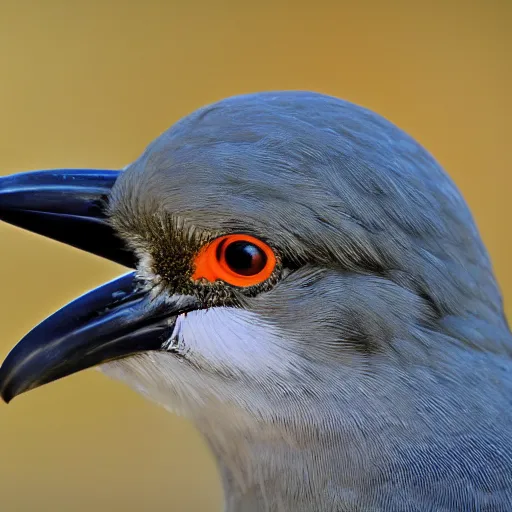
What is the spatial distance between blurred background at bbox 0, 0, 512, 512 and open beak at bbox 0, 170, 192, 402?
5.67 metres

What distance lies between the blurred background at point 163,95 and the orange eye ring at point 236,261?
5966mm

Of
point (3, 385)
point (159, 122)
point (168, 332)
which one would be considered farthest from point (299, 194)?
point (159, 122)

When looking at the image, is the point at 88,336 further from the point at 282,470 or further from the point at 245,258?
the point at 282,470

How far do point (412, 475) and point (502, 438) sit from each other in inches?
11.5

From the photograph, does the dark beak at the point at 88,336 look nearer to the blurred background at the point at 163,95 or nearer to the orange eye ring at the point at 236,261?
the orange eye ring at the point at 236,261

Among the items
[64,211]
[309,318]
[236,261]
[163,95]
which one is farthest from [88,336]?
[163,95]

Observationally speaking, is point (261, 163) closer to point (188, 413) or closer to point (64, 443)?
point (188, 413)

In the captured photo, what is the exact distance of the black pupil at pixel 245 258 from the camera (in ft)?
8.94

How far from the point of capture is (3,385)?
2.92 m

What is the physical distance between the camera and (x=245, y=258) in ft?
8.96

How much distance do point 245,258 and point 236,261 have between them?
3 cm

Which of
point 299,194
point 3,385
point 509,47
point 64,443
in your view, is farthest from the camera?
point 509,47

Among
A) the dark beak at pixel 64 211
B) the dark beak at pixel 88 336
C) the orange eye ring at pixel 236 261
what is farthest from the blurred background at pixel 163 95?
the orange eye ring at pixel 236 261

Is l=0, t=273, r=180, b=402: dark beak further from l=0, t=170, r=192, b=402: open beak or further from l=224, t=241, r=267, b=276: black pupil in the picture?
l=224, t=241, r=267, b=276: black pupil
